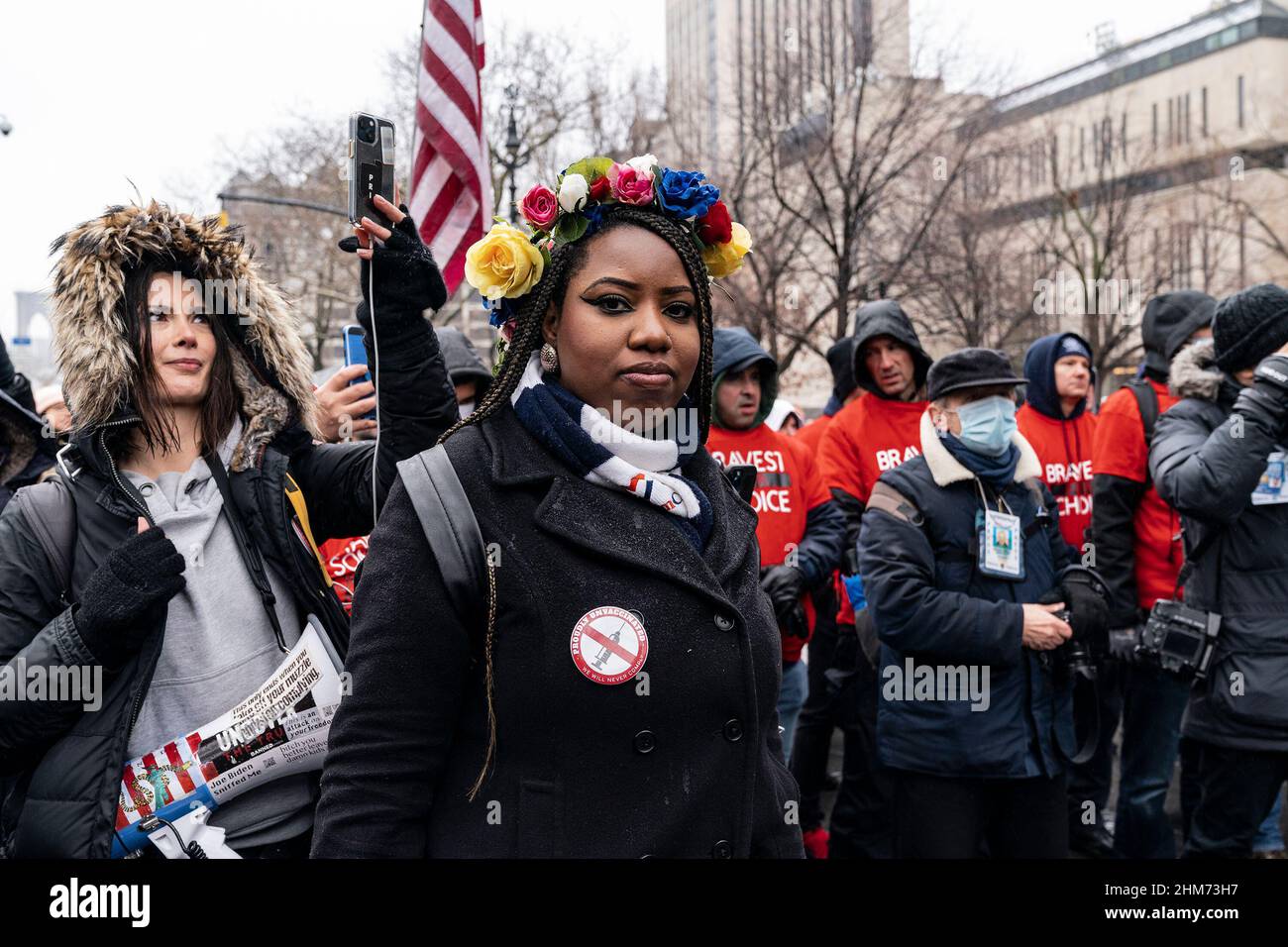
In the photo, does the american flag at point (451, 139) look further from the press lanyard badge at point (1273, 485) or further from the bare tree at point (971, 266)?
the bare tree at point (971, 266)

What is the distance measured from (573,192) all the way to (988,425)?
2409mm

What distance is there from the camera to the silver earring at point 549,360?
2.17m

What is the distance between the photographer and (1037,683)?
395cm

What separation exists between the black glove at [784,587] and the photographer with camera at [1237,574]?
1424mm

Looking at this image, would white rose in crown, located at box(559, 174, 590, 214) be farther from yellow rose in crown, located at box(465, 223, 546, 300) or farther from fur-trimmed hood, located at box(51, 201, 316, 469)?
fur-trimmed hood, located at box(51, 201, 316, 469)

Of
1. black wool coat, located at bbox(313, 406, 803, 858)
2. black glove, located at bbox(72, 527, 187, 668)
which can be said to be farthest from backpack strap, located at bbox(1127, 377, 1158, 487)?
black glove, located at bbox(72, 527, 187, 668)

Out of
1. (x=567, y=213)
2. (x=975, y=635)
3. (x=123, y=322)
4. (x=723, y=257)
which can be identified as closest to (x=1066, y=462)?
(x=975, y=635)

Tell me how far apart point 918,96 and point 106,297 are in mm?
16797

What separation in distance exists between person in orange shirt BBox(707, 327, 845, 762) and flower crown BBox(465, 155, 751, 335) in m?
3.20

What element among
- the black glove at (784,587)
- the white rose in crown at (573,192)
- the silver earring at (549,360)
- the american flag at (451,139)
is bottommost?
the black glove at (784,587)

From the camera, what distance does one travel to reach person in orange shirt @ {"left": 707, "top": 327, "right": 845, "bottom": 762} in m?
5.45

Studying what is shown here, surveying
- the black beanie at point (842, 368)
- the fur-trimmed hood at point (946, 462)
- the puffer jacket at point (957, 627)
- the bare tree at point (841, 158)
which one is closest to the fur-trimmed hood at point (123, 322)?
the puffer jacket at point (957, 627)

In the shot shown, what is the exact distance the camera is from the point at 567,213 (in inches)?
85.8

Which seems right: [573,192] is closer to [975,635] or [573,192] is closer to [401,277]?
[401,277]
